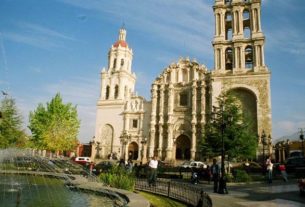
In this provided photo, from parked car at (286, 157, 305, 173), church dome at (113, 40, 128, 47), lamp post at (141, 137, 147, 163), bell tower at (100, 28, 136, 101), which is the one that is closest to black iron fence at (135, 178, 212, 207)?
parked car at (286, 157, 305, 173)

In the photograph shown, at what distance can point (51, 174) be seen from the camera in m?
17.6

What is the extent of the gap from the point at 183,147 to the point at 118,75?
16.4m

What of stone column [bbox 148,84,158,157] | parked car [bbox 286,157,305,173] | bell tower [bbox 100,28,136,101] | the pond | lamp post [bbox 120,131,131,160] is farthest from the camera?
bell tower [bbox 100,28,136,101]

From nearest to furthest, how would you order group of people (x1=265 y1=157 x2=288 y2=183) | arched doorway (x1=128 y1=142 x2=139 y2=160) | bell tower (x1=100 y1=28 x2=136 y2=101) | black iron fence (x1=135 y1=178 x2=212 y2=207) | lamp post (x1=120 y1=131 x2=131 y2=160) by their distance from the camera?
black iron fence (x1=135 y1=178 x2=212 y2=207), group of people (x1=265 y1=157 x2=288 y2=183), lamp post (x1=120 y1=131 x2=131 y2=160), arched doorway (x1=128 y1=142 x2=139 y2=160), bell tower (x1=100 y1=28 x2=136 y2=101)

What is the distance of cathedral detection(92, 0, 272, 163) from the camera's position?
1417 inches

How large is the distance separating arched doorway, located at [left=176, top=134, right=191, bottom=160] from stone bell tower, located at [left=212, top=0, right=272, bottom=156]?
753 centimetres

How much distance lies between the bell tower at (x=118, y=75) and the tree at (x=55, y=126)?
743cm

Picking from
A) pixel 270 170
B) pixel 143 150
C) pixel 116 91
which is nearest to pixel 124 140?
pixel 143 150

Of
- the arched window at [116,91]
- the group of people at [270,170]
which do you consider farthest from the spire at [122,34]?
the group of people at [270,170]

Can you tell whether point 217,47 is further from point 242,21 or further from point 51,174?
point 51,174

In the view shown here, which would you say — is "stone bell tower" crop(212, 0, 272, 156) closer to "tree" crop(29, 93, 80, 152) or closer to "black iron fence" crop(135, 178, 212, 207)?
"tree" crop(29, 93, 80, 152)

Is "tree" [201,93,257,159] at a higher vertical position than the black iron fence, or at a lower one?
higher

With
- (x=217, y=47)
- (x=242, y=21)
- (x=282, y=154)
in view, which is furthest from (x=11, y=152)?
(x=282, y=154)

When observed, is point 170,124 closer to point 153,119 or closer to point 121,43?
point 153,119
